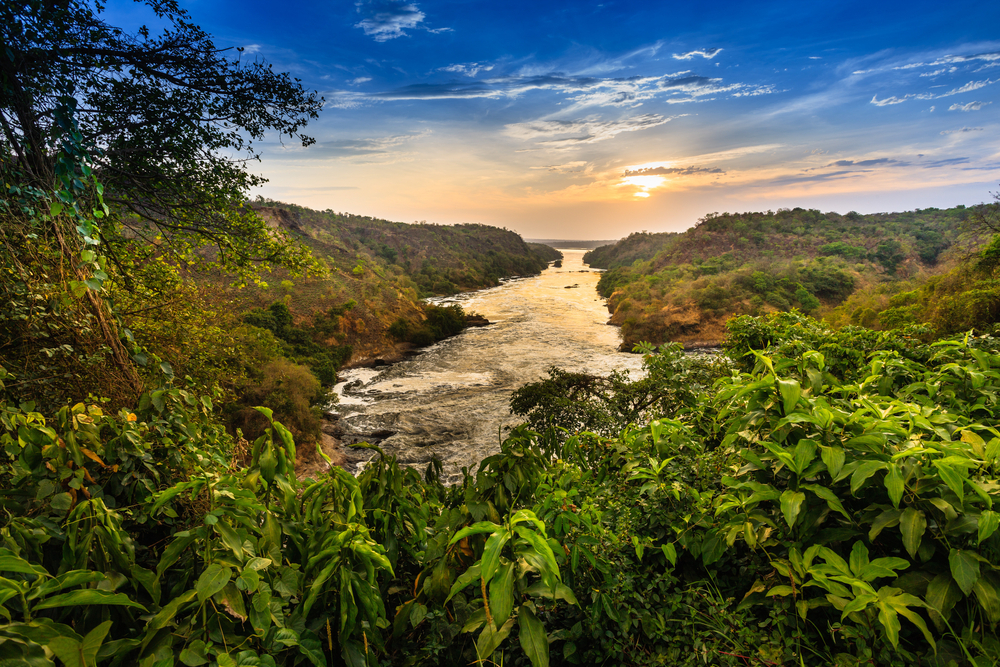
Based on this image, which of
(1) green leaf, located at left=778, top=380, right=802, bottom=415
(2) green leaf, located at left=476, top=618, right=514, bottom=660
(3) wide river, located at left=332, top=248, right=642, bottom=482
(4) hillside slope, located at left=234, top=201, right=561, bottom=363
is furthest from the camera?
(4) hillside slope, located at left=234, top=201, right=561, bottom=363

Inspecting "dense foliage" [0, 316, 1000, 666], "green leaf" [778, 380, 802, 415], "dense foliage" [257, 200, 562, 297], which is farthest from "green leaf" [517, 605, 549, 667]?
"dense foliage" [257, 200, 562, 297]

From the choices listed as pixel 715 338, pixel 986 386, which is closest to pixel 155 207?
pixel 986 386

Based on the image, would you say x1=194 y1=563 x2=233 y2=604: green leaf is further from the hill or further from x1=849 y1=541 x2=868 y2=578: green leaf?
the hill

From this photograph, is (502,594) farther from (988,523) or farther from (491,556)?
(988,523)

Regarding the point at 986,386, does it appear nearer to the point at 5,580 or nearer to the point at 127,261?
the point at 5,580

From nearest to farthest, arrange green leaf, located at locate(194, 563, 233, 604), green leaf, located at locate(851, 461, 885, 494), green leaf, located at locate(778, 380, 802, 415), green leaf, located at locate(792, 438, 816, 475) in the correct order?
green leaf, located at locate(194, 563, 233, 604), green leaf, located at locate(851, 461, 885, 494), green leaf, located at locate(792, 438, 816, 475), green leaf, located at locate(778, 380, 802, 415)

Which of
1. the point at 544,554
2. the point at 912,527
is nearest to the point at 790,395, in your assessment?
the point at 912,527
